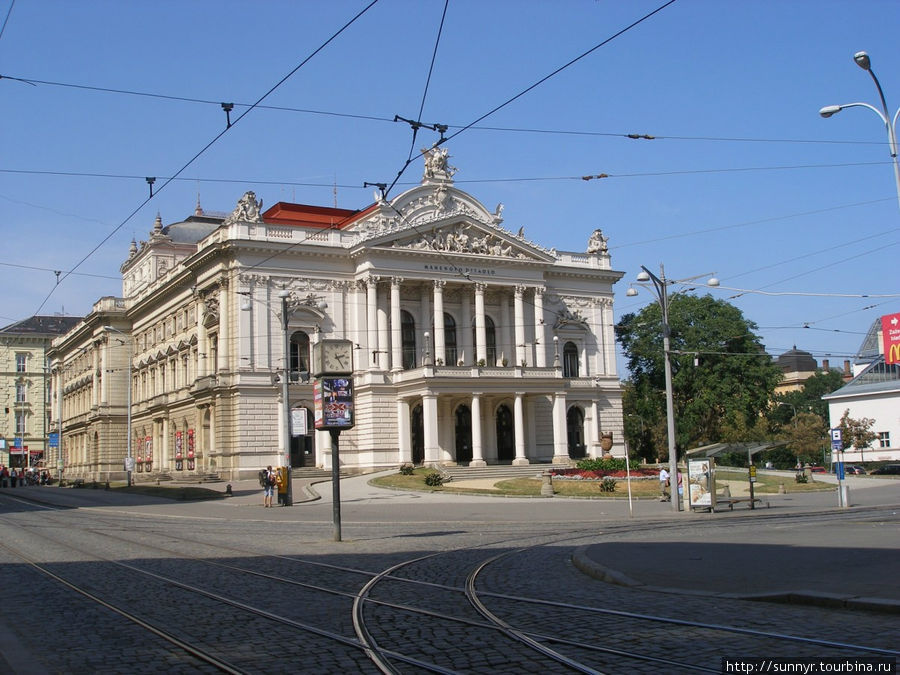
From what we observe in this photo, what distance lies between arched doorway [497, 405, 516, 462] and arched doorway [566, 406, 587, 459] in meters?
5.08

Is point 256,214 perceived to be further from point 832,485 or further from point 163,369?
point 832,485

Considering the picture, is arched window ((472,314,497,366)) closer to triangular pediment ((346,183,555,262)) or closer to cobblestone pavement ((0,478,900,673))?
triangular pediment ((346,183,555,262))

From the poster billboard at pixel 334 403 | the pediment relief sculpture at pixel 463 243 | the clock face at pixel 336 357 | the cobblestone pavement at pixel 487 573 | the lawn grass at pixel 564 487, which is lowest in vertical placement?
the lawn grass at pixel 564 487

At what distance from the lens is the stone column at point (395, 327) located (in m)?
61.4

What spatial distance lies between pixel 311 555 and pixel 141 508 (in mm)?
23069

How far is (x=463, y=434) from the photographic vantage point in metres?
64.6

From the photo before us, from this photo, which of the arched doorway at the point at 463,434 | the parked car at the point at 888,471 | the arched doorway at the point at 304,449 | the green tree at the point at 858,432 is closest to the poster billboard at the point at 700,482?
the arched doorway at the point at 463,434

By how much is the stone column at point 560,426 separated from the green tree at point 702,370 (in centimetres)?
1405

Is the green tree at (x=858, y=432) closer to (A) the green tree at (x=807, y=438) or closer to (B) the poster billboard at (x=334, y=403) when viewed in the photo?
(A) the green tree at (x=807, y=438)

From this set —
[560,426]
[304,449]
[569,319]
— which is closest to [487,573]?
[304,449]

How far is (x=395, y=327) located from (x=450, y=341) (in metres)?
5.88

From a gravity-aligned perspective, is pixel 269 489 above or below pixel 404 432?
below

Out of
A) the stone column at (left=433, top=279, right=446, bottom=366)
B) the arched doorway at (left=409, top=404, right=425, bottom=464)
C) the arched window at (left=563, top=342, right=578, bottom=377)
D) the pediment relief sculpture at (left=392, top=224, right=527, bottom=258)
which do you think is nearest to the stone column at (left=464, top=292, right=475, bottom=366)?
the stone column at (left=433, top=279, right=446, bottom=366)

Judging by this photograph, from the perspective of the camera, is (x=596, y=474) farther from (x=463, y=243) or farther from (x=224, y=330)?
(x=224, y=330)
